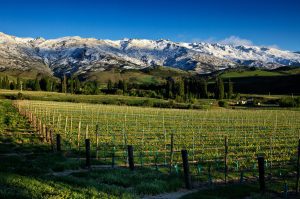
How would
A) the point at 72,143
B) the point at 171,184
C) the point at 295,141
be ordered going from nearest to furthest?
the point at 171,184
the point at 72,143
the point at 295,141

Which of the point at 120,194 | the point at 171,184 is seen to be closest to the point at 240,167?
the point at 171,184

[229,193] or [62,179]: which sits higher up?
[62,179]

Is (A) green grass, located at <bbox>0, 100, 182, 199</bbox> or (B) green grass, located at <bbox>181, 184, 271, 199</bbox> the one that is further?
(B) green grass, located at <bbox>181, 184, 271, 199</bbox>

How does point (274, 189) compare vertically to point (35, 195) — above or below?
below

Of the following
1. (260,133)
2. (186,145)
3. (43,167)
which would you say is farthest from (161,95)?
(43,167)

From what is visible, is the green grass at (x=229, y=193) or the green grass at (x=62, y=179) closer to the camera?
the green grass at (x=62, y=179)

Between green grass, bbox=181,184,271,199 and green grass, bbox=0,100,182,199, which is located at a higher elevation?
green grass, bbox=0,100,182,199

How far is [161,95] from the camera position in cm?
18000

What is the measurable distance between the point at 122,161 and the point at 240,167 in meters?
8.12

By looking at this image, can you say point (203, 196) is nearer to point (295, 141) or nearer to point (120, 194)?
point (120, 194)

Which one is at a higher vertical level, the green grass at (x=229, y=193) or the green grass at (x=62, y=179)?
the green grass at (x=62, y=179)

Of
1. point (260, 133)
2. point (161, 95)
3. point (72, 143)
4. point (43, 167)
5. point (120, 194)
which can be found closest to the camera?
point (120, 194)

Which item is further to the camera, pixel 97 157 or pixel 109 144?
pixel 109 144

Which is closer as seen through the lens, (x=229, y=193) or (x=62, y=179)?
(x=62, y=179)
